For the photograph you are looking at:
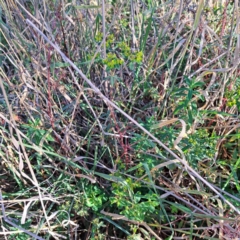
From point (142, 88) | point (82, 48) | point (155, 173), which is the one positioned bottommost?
point (155, 173)

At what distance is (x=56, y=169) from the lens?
94cm

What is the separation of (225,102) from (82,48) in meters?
0.44

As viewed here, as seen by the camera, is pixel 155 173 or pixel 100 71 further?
pixel 100 71

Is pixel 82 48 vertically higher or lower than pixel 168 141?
higher

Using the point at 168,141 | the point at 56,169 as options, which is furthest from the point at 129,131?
the point at 56,169

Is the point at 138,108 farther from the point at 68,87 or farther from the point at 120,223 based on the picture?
the point at 120,223

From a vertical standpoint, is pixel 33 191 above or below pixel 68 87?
below

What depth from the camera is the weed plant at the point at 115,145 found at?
86 cm

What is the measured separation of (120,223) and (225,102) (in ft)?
1.47

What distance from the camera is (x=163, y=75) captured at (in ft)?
3.43

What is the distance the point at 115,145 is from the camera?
3.03 ft

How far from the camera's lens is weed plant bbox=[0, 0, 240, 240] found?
2.83 ft

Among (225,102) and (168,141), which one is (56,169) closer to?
(168,141)

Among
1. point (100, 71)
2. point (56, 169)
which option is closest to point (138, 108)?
point (100, 71)
